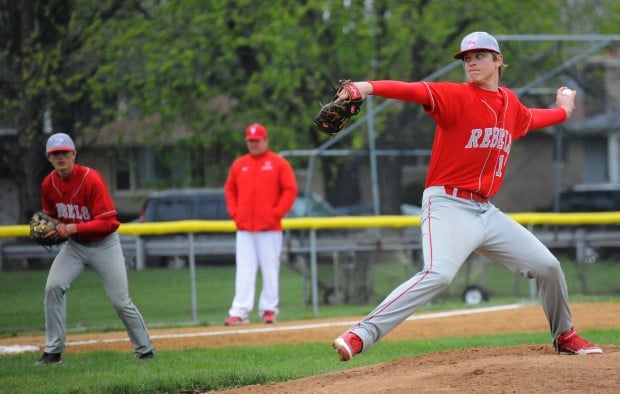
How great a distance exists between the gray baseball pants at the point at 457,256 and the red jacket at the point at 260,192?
594 centimetres

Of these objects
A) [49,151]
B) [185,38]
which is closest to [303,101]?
[185,38]

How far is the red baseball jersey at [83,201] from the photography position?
30.8ft

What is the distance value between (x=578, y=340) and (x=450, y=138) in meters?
1.71

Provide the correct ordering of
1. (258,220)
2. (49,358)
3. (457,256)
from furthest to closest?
(258,220) < (49,358) < (457,256)

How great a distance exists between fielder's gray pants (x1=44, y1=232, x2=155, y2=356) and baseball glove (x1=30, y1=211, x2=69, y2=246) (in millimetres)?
231

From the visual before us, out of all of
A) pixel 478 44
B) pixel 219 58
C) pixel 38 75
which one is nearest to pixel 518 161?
pixel 219 58

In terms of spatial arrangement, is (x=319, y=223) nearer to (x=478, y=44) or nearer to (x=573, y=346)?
(x=573, y=346)

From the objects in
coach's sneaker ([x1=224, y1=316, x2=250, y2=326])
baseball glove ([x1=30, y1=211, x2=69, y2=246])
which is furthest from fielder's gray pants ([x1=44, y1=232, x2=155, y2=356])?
coach's sneaker ([x1=224, y1=316, x2=250, y2=326])

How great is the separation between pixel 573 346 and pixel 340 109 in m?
2.51

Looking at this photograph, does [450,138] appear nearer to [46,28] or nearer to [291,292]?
[291,292]

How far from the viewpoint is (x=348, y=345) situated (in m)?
6.80

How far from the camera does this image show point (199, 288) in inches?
563

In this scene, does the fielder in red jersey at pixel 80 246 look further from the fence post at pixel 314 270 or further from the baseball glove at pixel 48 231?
the fence post at pixel 314 270

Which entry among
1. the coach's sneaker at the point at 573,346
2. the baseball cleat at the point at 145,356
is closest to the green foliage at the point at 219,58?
the baseball cleat at the point at 145,356
